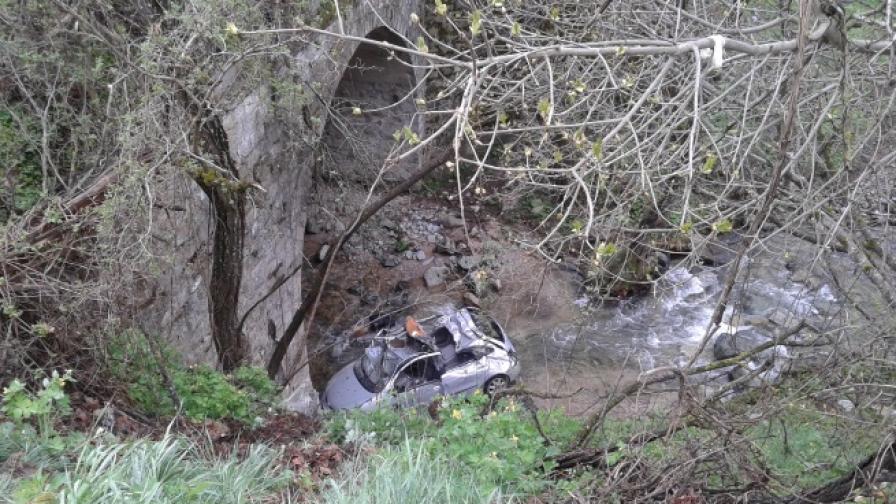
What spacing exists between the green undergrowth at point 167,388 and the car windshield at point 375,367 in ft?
10.0

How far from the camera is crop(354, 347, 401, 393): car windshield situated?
26.1 feet

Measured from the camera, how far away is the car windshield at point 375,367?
7969 mm

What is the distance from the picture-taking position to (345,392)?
8.00 metres

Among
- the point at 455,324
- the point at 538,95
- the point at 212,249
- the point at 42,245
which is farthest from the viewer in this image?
the point at 455,324

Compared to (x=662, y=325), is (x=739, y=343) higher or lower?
higher

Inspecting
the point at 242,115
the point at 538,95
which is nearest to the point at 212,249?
the point at 242,115

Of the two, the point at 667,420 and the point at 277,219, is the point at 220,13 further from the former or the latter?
the point at 667,420

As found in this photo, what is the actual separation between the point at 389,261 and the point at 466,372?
132 inches

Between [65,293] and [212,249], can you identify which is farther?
[212,249]

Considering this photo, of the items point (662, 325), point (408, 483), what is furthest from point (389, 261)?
point (408, 483)

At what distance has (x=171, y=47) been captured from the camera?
4.28 meters

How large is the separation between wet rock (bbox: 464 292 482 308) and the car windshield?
249cm

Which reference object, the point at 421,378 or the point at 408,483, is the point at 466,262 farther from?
the point at 408,483

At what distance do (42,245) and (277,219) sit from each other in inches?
115
